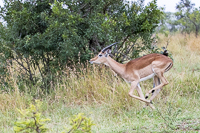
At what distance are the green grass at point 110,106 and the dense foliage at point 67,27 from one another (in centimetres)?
67

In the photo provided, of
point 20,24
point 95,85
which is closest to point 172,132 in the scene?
point 95,85

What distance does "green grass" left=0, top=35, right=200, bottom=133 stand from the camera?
4.39 metres

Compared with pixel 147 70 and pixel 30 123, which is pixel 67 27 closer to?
pixel 147 70

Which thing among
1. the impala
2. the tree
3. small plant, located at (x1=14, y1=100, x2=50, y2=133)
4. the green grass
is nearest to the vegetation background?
the green grass

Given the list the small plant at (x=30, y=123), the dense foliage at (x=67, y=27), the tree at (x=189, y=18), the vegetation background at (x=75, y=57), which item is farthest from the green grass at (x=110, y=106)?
the tree at (x=189, y=18)

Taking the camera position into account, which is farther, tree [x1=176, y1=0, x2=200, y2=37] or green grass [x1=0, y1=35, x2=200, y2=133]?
tree [x1=176, y1=0, x2=200, y2=37]

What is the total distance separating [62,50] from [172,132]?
3.81 metres

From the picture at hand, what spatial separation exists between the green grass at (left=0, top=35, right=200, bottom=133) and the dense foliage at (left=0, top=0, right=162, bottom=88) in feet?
2.19

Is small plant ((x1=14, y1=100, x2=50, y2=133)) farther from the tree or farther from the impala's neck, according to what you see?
the tree

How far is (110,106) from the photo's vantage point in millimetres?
5477

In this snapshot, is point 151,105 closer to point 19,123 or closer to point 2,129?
point 2,129

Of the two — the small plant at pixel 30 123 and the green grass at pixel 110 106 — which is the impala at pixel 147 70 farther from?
the small plant at pixel 30 123

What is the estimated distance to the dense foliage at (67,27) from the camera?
21.9ft

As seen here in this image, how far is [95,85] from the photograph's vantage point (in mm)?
6332
